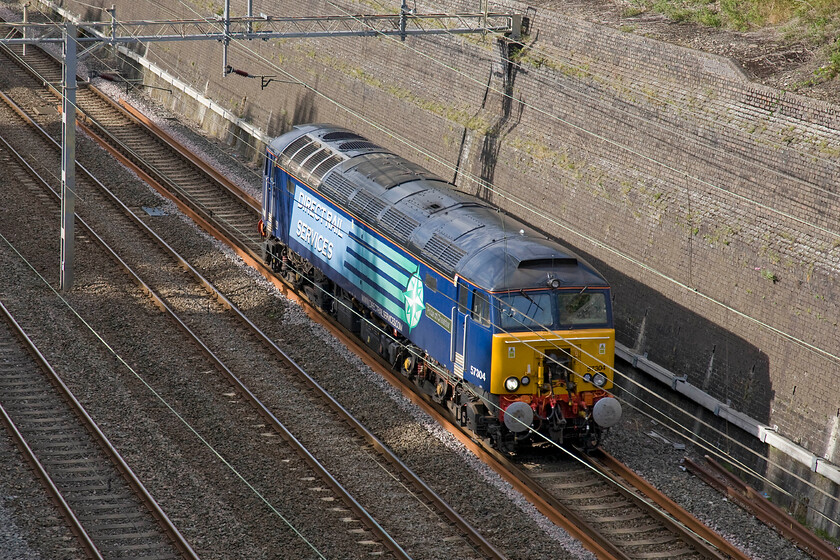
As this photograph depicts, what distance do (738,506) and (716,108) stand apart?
6998 millimetres

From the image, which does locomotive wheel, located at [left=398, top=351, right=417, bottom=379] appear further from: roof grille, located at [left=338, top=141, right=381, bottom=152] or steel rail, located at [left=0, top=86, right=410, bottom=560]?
roof grille, located at [left=338, top=141, right=381, bottom=152]

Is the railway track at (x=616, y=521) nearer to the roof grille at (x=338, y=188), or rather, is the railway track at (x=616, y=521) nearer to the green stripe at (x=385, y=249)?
the green stripe at (x=385, y=249)

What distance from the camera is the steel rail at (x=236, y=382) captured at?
14.0m

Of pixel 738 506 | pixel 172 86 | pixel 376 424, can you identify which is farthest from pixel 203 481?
pixel 172 86

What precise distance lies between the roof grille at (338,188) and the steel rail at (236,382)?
3.85m

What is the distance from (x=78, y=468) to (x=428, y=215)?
7.12 metres

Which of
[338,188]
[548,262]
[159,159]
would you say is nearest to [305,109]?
[159,159]

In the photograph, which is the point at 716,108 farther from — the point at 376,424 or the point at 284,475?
the point at 284,475

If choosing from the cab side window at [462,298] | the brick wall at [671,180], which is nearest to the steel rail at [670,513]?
the brick wall at [671,180]

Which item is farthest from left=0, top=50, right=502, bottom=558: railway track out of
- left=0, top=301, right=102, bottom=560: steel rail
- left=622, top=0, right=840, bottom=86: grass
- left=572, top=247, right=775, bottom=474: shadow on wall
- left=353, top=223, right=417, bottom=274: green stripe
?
left=622, top=0, right=840, bottom=86: grass

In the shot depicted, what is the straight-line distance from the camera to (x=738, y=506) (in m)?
15.7

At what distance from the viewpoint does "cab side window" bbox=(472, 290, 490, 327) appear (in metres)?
15.7

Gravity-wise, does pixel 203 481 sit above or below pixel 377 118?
below

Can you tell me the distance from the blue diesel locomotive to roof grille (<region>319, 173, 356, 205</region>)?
3 cm
